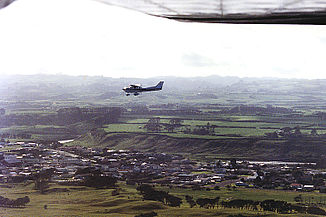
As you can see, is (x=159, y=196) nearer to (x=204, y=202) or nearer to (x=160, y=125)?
(x=204, y=202)

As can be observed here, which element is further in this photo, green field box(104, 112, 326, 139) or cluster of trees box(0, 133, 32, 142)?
green field box(104, 112, 326, 139)

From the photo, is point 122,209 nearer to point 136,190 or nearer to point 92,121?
point 136,190

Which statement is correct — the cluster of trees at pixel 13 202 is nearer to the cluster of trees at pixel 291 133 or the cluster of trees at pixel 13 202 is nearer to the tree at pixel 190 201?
the tree at pixel 190 201

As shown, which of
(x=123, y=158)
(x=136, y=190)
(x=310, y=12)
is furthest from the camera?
(x=123, y=158)

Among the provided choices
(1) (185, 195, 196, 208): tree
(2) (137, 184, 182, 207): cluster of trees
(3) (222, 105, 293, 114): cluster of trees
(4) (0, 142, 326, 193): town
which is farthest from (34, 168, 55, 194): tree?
(3) (222, 105, 293, 114): cluster of trees

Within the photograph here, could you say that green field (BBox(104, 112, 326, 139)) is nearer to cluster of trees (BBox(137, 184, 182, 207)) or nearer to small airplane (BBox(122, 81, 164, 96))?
small airplane (BBox(122, 81, 164, 96))

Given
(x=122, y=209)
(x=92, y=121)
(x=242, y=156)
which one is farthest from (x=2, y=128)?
(x=242, y=156)
